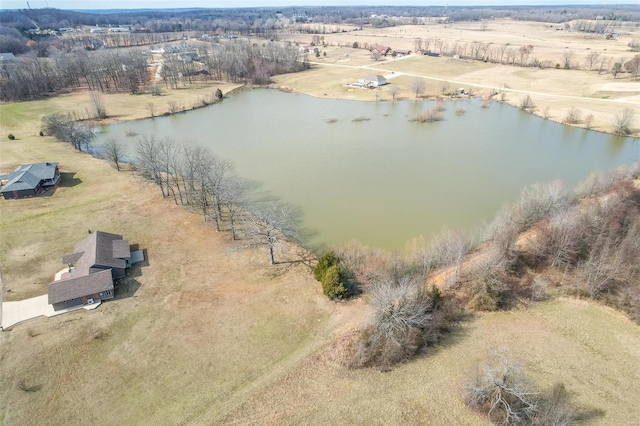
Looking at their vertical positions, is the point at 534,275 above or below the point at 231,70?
below

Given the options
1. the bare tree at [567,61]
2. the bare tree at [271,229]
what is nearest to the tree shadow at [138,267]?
the bare tree at [271,229]

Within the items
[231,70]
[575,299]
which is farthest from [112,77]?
[575,299]

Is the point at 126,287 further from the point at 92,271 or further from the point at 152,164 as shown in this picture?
the point at 152,164

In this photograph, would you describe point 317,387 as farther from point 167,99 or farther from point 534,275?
point 167,99

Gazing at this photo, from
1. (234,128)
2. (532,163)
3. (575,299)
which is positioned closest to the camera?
(575,299)

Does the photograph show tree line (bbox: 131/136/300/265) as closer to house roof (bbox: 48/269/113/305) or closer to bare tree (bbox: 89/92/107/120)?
house roof (bbox: 48/269/113/305)

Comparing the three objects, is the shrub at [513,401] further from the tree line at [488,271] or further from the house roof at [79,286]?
the house roof at [79,286]
